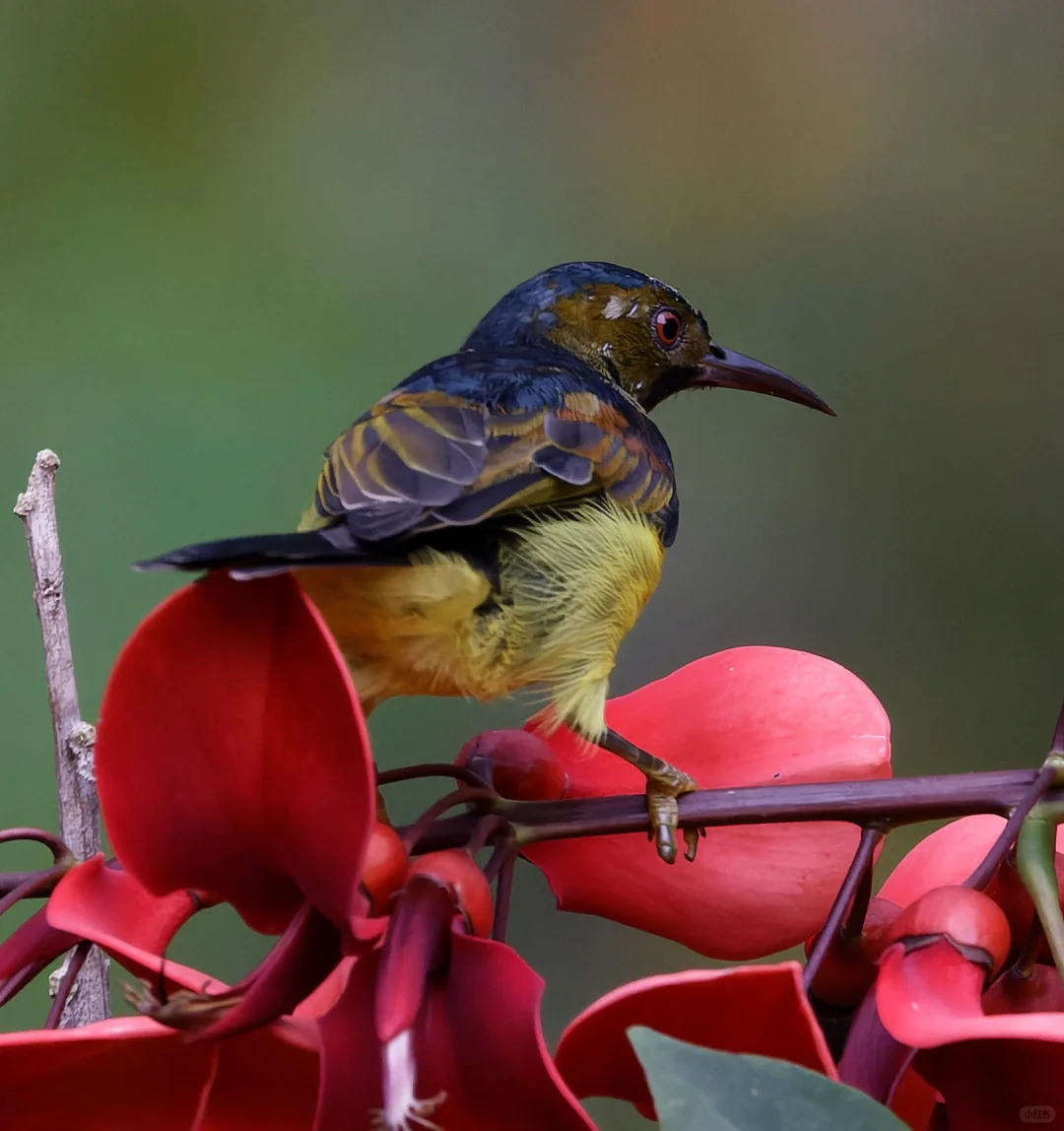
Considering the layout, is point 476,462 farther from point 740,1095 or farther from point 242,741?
point 740,1095

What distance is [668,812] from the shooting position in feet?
2.02

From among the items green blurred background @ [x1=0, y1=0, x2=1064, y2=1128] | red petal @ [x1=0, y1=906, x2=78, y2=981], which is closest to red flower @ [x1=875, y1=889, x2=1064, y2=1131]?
red petal @ [x1=0, y1=906, x2=78, y2=981]

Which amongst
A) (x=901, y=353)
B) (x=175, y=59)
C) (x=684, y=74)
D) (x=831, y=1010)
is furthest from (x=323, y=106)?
(x=831, y=1010)

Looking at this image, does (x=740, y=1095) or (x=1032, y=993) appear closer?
(x=740, y=1095)

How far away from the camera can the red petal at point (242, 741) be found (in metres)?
0.43

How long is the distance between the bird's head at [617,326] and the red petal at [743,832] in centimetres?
59

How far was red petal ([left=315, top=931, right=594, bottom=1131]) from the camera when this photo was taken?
45cm

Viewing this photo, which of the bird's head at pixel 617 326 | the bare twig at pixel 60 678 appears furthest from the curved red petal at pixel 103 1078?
the bird's head at pixel 617 326

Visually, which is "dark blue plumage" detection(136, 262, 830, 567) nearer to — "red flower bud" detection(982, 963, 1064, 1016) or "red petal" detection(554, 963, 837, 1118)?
"red petal" detection(554, 963, 837, 1118)

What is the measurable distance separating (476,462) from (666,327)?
0.54 m

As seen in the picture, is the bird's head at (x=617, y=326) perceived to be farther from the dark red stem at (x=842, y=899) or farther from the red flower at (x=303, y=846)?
the red flower at (x=303, y=846)

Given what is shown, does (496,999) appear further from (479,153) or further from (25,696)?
(479,153)

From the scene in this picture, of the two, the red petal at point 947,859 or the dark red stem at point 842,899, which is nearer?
the dark red stem at point 842,899

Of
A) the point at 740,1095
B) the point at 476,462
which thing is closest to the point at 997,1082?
the point at 740,1095
